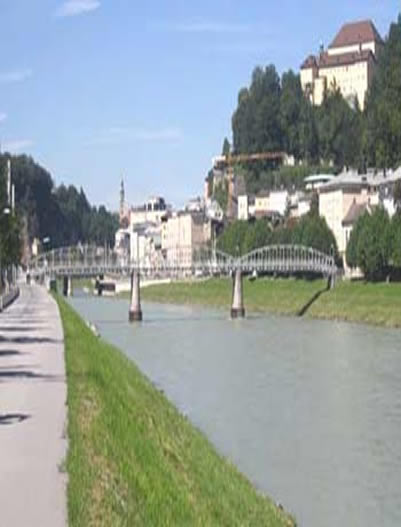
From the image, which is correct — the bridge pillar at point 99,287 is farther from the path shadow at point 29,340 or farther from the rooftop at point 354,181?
the path shadow at point 29,340

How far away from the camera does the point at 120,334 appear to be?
6606 centimetres

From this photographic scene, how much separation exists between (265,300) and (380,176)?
28.9 meters

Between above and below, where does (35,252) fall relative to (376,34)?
below

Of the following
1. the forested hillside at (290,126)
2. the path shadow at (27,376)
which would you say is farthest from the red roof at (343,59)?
the path shadow at (27,376)

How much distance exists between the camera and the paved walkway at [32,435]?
1141cm

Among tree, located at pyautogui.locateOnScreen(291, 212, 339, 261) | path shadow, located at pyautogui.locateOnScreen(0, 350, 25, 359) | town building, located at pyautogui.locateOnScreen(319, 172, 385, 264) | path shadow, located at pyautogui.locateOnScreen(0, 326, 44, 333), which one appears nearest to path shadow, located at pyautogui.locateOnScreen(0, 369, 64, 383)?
path shadow, located at pyautogui.locateOnScreen(0, 350, 25, 359)

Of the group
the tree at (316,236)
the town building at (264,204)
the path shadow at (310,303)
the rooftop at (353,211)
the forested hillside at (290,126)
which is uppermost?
the forested hillside at (290,126)

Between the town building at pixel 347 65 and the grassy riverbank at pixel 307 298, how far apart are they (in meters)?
55.9

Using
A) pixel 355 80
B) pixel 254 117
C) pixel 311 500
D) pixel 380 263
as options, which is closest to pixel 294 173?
pixel 254 117

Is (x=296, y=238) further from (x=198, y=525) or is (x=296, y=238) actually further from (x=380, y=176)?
(x=198, y=525)

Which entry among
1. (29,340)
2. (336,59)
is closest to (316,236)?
(336,59)

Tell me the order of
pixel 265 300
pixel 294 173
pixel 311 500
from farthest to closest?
pixel 294 173 → pixel 265 300 → pixel 311 500

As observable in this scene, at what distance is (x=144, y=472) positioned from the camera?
14.4m

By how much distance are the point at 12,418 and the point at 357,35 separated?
17484 centimetres
